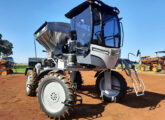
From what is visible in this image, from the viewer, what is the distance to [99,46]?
3.83m

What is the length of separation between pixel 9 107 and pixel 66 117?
2.07 m

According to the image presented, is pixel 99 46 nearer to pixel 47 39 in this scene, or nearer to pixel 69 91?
pixel 69 91

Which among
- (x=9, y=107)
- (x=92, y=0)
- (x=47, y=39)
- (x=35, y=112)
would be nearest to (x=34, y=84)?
(x=9, y=107)

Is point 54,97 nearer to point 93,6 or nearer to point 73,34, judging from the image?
point 73,34

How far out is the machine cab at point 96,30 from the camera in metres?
3.84

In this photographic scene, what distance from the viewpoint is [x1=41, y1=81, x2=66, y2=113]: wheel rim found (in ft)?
11.1

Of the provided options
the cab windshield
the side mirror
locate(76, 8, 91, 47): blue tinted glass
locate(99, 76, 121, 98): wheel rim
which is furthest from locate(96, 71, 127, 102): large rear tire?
the side mirror

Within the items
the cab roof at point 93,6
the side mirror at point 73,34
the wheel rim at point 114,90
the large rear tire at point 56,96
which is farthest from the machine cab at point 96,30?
the wheel rim at point 114,90

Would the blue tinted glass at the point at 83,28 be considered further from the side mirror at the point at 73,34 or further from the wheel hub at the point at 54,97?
the wheel hub at the point at 54,97

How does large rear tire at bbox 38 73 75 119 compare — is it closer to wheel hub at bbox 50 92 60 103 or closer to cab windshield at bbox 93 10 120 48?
wheel hub at bbox 50 92 60 103

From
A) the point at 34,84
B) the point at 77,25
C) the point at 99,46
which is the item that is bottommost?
the point at 34,84

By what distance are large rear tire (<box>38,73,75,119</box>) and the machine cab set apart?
109 cm

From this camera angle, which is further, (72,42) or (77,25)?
(72,42)

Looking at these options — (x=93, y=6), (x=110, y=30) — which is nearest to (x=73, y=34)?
(x=93, y=6)
